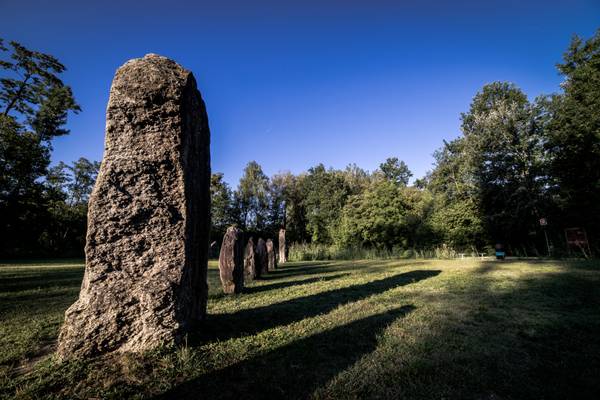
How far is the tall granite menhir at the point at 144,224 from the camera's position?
2.97 metres

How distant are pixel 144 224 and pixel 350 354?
2.84 m

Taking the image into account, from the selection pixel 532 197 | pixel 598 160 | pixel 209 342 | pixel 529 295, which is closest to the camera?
pixel 209 342

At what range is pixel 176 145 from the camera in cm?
351

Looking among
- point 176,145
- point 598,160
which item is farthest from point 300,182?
point 176,145

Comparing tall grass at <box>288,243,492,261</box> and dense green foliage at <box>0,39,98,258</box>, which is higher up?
dense green foliage at <box>0,39,98,258</box>

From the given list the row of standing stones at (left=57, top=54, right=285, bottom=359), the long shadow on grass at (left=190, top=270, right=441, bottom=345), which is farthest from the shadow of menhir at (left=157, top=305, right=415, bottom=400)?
the row of standing stones at (left=57, top=54, right=285, bottom=359)

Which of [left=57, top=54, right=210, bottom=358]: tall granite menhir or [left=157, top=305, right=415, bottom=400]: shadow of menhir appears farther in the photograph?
[left=57, top=54, right=210, bottom=358]: tall granite menhir

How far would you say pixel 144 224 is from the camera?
130 inches

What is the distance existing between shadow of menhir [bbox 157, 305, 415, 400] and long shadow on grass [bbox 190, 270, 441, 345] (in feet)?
2.75

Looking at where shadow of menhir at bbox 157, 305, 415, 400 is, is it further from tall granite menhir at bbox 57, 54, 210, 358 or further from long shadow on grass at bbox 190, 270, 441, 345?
tall granite menhir at bbox 57, 54, 210, 358

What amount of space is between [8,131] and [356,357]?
22322 mm

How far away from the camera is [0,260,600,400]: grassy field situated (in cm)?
224

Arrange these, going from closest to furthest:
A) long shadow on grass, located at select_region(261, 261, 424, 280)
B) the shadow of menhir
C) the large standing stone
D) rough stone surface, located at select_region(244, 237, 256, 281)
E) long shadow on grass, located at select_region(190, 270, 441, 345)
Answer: the shadow of menhir < long shadow on grass, located at select_region(190, 270, 441, 345) < the large standing stone < rough stone surface, located at select_region(244, 237, 256, 281) < long shadow on grass, located at select_region(261, 261, 424, 280)

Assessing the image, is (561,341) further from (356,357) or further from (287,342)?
(287,342)
